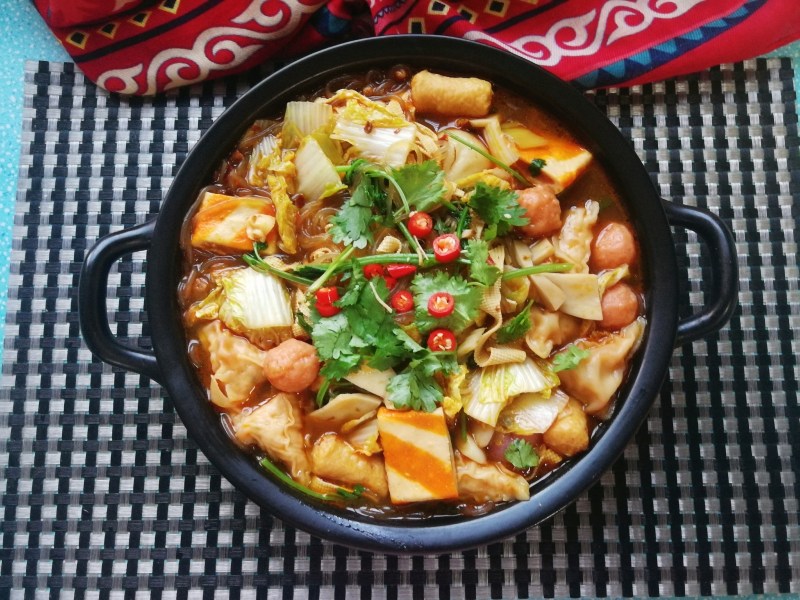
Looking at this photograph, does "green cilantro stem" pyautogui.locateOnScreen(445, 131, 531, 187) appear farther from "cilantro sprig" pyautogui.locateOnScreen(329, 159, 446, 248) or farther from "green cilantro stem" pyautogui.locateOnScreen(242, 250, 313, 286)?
"green cilantro stem" pyautogui.locateOnScreen(242, 250, 313, 286)

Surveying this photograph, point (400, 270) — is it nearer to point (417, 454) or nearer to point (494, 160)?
point (494, 160)

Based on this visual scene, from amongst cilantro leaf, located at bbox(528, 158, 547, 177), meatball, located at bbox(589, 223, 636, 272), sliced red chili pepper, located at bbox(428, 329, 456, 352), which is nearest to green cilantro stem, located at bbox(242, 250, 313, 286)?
sliced red chili pepper, located at bbox(428, 329, 456, 352)

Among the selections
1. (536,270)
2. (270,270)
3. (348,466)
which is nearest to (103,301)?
(270,270)

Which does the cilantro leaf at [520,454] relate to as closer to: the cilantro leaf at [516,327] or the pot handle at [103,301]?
the cilantro leaf at [516,327]

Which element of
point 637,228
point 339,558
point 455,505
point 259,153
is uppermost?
point 259,153

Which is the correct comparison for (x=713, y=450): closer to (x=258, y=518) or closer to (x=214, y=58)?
(x=258, y=518)

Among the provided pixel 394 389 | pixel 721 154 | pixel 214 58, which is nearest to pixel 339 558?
pixel 394 389

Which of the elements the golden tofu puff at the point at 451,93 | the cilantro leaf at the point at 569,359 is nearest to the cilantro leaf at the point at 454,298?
the cilantro leaf at the point at 569,359
